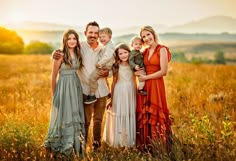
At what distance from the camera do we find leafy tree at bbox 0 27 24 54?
52.3 metres

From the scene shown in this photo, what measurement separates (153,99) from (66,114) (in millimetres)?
1356

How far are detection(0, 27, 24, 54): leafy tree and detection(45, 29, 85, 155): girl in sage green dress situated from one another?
154 feet

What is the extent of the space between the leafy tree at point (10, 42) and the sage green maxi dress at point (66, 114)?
154ft

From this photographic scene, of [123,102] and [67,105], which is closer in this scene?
[67,105]

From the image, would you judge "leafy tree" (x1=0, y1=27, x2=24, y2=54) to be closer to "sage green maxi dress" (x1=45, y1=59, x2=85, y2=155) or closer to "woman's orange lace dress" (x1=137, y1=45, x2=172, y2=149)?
"sage green maxi dress" (x1=45, y1=59, x2=85, y2=155)

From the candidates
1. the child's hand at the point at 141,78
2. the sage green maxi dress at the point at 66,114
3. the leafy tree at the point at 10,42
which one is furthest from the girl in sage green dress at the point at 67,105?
the leafy tree at the point at 10,42

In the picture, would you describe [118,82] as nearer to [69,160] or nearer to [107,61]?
[107,61]

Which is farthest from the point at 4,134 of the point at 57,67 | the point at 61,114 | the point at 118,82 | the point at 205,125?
the point at 205,125

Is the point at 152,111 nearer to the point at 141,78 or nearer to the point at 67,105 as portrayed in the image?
the point at 141,78

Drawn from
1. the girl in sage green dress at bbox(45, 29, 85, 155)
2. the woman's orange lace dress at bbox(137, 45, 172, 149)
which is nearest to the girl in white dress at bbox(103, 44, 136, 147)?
the woman's orange lace dress at bbox(137, 45, 172, 149)

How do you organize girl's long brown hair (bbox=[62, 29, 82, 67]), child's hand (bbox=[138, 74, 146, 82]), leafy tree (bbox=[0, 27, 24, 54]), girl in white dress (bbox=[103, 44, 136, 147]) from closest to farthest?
girl's long brown hair (bbox=[62, 29, 82, 67]), child's hand (bbox=[138, 74, 146, 82]), girl in white dress (bbox=[103, 44, 136, 147]), leafy tree (bbox=[0, 27, 24, 54])

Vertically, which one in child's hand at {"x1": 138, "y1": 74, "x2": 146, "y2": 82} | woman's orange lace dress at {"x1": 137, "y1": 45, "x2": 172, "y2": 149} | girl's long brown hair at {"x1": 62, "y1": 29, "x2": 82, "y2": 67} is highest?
girl's long brown hair at {"x1": 62, "y1": 29, "x2": 82, "y2": 67}

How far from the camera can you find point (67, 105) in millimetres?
6133

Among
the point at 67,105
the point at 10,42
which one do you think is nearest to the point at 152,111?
the point at 67,105
